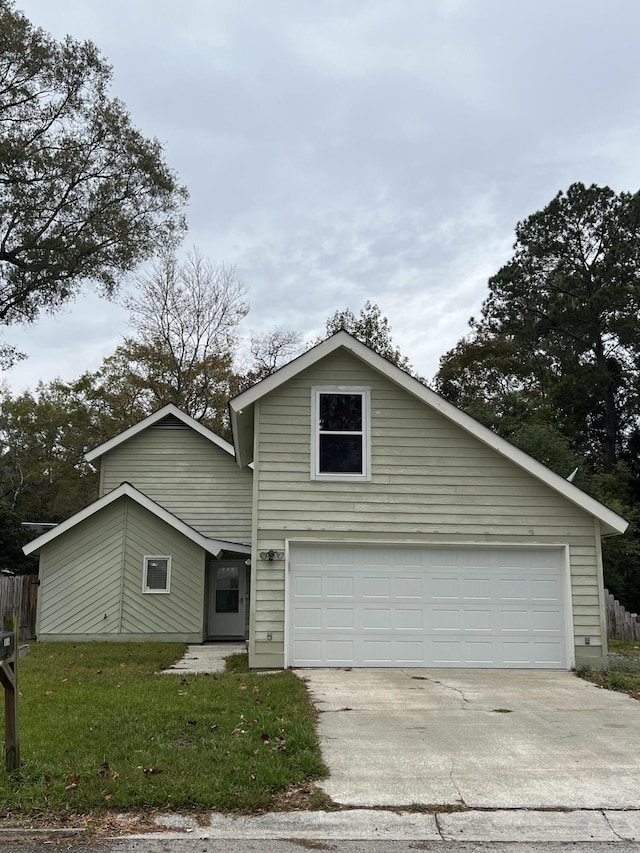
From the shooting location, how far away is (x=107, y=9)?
14492 millimetres

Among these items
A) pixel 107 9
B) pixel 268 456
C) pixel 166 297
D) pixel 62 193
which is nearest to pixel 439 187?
pixel 107 9

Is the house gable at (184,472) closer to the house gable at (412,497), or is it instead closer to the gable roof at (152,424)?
the gable roof at (152,424)

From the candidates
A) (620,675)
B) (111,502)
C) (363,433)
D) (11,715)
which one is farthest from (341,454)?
(11,715)

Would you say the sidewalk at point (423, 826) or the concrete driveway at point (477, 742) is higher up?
the concrete driveway at point (477, 742)

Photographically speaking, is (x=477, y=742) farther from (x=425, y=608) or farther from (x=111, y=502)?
(x=111, y=502)

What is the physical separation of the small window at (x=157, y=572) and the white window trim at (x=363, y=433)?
20.0ft

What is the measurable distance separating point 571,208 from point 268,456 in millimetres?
31044

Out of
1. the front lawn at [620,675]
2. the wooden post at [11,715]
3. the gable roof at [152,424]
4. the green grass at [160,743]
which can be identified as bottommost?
the front lawn at [620,675]

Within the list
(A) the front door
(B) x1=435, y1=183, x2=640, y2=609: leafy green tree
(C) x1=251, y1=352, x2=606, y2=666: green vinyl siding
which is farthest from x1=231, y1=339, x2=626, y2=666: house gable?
(B) x1=435, y1=183, x2=640, y2=609: leafy green tree

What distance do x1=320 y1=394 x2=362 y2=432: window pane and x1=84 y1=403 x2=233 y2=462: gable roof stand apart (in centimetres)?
715

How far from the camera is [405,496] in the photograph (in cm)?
1261

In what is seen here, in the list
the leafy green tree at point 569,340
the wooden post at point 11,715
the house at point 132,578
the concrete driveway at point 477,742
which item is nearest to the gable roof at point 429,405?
the concrete driveway at point 477,742

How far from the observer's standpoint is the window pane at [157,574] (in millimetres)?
16984

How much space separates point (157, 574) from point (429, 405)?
26.4ft
